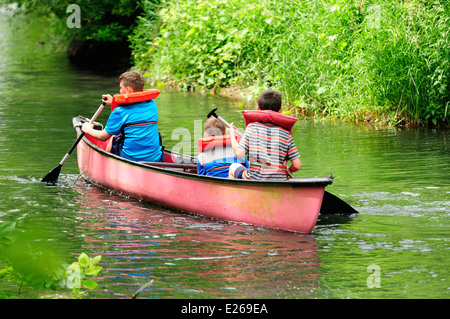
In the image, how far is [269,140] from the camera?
629cm

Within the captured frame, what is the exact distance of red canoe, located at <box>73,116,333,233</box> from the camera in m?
6.08

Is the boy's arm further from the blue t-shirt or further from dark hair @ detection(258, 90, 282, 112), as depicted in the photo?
dark hair @ detection(258, 90, 282, 112)

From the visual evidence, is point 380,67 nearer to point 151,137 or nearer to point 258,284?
point 151,137

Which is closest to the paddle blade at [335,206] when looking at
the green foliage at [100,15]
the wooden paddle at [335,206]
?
the wooden paddle at [335,206]

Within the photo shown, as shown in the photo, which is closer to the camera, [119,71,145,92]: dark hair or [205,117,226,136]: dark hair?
[205,117,226,136]: dark hair

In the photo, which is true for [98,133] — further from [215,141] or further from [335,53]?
[335,53]

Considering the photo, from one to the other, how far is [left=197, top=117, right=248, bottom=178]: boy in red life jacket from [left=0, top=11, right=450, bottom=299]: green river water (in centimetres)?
48

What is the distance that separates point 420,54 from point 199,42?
21.9 feet

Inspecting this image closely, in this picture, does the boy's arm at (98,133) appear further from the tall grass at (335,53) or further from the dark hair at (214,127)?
the tall grass at (335,53)

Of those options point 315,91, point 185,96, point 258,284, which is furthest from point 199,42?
point 258,284

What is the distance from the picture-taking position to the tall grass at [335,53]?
1093 centimetres

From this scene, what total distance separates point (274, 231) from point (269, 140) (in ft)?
2.47

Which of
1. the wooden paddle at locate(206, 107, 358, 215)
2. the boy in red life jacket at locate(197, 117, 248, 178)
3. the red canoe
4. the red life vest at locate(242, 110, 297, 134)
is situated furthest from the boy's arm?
the red life vest at locate(242, 110, 297, 134)

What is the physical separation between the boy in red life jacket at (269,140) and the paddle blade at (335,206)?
61 cm
